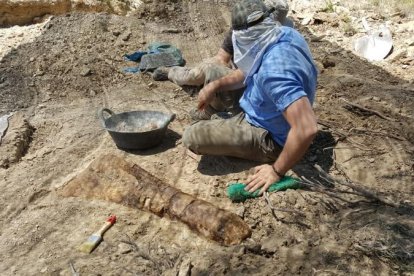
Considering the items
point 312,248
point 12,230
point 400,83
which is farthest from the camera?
point 400,83

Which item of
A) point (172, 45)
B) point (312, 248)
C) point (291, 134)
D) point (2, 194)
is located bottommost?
point (172, 45)

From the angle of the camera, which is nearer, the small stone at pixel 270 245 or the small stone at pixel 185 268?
the small stone at pixel 185 268

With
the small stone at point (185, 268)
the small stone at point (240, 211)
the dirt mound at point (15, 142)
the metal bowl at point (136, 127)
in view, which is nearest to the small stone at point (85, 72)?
the dirt mound at point (15, 142)

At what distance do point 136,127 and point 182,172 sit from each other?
806 millimetres

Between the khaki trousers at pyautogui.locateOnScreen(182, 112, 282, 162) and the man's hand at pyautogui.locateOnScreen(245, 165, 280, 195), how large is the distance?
0.88 ft

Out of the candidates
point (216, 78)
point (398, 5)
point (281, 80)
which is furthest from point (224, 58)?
point (398, 5)

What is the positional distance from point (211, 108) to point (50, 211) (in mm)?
1733

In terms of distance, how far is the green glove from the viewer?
3.25 meters

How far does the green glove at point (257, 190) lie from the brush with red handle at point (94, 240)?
841 millimetres

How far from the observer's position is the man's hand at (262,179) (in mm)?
3232

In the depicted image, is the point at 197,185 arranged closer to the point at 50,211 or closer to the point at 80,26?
the point at 50,211

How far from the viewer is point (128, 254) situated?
113 inches

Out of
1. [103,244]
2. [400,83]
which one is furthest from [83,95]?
[400,83]

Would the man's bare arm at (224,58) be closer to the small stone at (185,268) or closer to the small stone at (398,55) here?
the small stone at (398,55)
